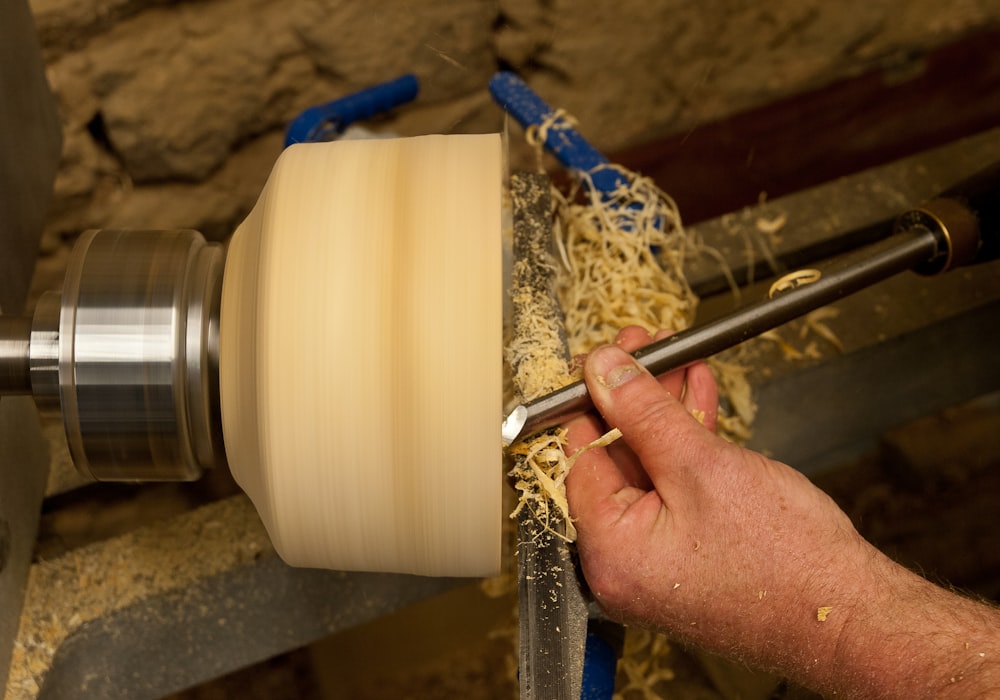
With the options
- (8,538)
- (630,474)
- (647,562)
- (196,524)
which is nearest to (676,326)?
(630,474)

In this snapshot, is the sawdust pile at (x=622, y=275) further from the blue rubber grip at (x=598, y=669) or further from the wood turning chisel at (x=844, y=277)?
the blue rubber grip at (x=598, y=669)

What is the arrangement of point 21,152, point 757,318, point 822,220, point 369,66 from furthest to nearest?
point 369,66 < point 822,220 < point 21,152 < point 757,318

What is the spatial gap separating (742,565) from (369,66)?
49.5 inches

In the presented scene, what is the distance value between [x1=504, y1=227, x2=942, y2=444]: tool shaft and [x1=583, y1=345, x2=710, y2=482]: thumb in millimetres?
22

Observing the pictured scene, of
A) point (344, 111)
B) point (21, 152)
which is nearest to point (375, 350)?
point (21, 152)

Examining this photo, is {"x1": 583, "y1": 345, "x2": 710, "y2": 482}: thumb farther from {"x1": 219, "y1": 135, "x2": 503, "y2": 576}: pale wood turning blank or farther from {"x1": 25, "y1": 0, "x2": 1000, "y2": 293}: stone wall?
{"x1": 25, "y1": 0, "x2": 1000, "y2": 293}: stone wall

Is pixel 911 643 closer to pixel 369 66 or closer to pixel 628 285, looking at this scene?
pixel 628 285

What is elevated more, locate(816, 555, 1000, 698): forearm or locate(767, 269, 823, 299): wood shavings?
locate(767, 269, 823, 299): wood shavings

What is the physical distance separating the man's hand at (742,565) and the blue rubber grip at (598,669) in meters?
0.05

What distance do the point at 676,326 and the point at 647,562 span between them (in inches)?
16.7

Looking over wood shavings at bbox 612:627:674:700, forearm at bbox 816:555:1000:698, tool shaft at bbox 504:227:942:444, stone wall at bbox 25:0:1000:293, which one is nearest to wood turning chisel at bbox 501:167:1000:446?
tool shaft at bbox 504:227:942:444

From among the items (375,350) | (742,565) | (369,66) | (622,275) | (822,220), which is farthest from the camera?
(369,66)

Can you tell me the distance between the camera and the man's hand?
0.70m

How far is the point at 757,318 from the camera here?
0.85 m
